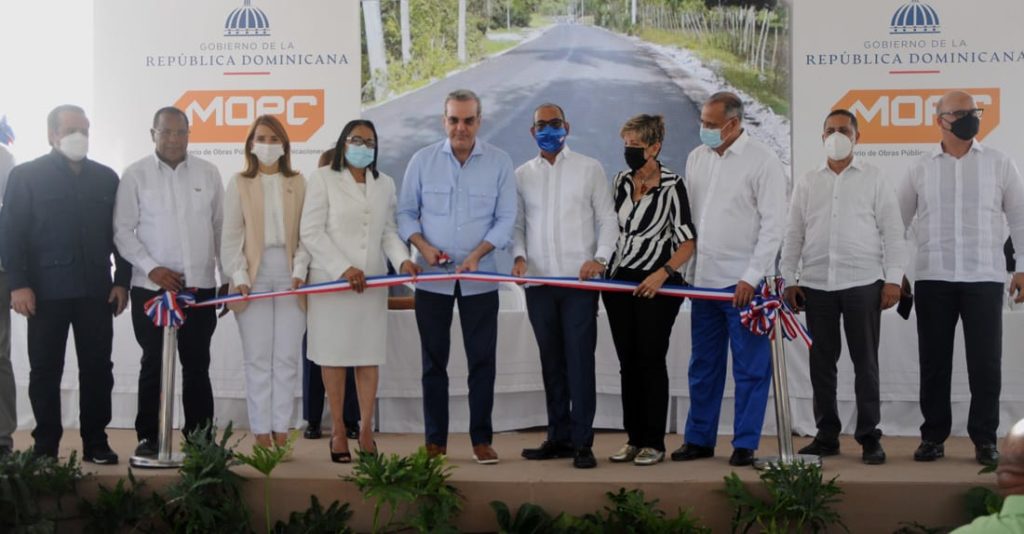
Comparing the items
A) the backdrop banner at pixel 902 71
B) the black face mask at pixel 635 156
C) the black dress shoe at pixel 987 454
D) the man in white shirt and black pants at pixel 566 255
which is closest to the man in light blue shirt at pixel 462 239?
the man in white shirt and black pants at pixel 566 255

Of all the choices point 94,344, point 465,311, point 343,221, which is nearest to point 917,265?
point 465,311

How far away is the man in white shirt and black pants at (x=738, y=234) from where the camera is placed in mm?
4660

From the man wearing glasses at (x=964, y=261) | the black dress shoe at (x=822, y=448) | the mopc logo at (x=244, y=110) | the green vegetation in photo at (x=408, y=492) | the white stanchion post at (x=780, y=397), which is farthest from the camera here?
the mopc logo at (x=244, y=110)

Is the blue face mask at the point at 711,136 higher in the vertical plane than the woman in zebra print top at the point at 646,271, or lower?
higher

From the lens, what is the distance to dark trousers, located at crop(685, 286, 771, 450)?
4.73 meters

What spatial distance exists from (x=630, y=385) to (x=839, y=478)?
3.05ft

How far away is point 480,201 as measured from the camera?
15.6 ft

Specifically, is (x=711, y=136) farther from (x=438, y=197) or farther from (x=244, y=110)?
(x=244, y=110)

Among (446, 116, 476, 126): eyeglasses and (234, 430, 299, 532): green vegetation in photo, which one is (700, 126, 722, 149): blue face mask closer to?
(446, 116, 476, 126): eyeglasses

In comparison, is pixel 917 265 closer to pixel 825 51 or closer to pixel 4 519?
pixel 825 51

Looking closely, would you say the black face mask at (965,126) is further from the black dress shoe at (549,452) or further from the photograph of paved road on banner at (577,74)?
the photograph of paved road on banner at (577,74)

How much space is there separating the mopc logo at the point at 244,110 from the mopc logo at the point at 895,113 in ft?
11.1

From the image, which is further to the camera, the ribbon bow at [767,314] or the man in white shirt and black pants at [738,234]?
the man in white shirt and black pants at [738,234]

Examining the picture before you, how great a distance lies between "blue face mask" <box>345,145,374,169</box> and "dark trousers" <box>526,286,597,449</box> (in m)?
0.88
